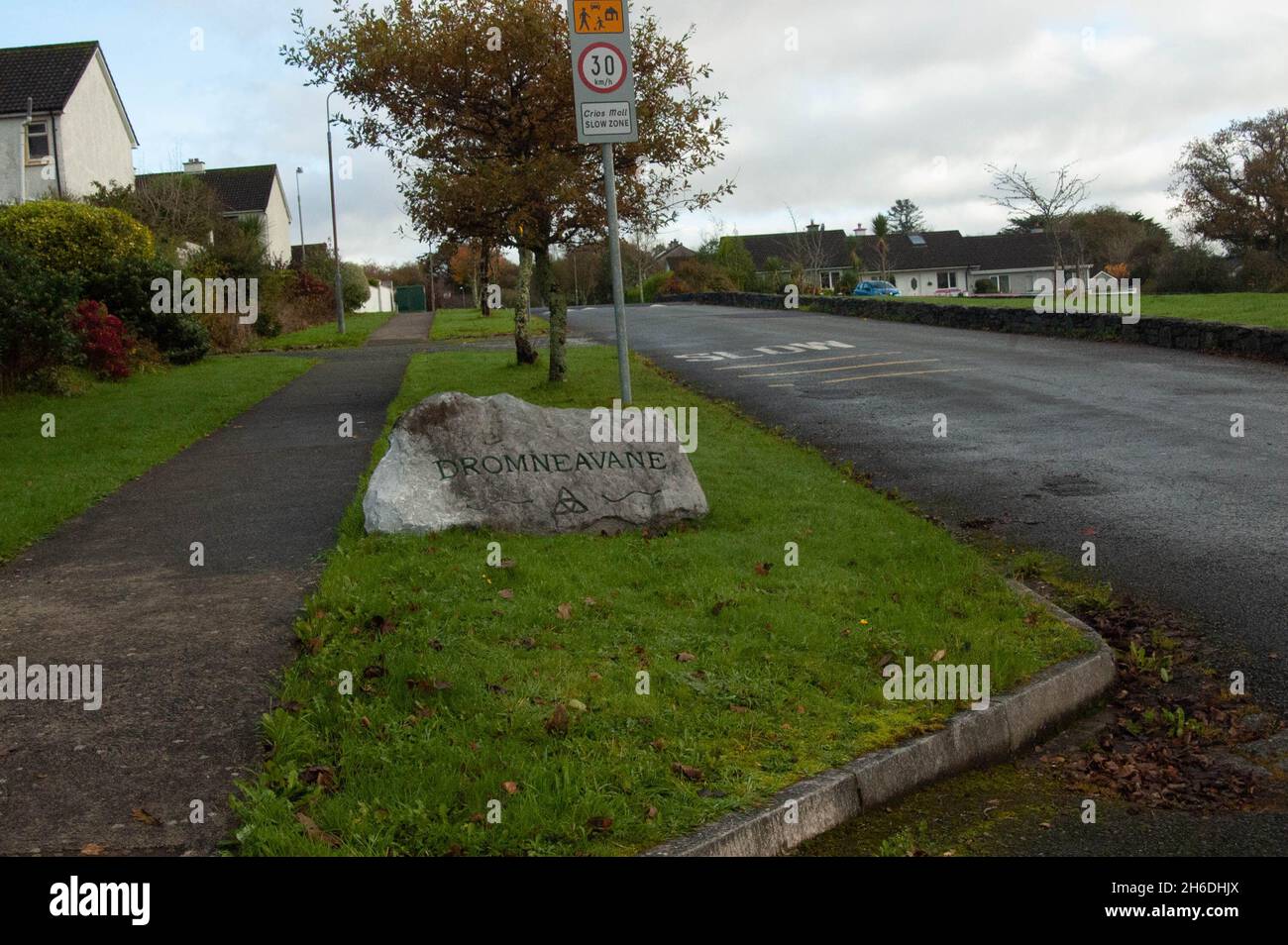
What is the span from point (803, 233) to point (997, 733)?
247ft

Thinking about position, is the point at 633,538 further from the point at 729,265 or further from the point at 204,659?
the point at 729,265

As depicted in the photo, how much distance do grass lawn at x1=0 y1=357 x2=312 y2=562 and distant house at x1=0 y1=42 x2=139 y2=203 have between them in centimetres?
1807

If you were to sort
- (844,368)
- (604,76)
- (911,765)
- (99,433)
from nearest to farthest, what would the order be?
(911,765)
(604,76)
(99,433)
(844,368)

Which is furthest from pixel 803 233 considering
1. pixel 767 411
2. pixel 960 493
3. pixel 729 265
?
pixel 960 493

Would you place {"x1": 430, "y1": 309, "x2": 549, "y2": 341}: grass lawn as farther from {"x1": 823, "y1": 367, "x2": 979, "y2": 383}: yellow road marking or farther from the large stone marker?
the large stone marker

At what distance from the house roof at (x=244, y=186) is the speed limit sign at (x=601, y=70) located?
51290mm

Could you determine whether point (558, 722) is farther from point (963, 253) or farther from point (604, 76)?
point (963, 253)

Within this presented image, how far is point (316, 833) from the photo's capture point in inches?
154

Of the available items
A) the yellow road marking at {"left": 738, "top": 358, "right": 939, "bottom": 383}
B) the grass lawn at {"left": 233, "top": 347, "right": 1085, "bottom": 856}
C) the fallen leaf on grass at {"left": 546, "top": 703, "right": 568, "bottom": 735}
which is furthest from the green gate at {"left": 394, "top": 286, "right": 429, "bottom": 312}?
the fallen leaf on grass at {"left": 546, "top": 703, "right": 568, "bottom": 735}

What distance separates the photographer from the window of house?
3556cm

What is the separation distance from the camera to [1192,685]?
18.6ft

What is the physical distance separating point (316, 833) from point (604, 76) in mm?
7055

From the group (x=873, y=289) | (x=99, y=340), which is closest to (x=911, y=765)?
(x=99, y=340)
